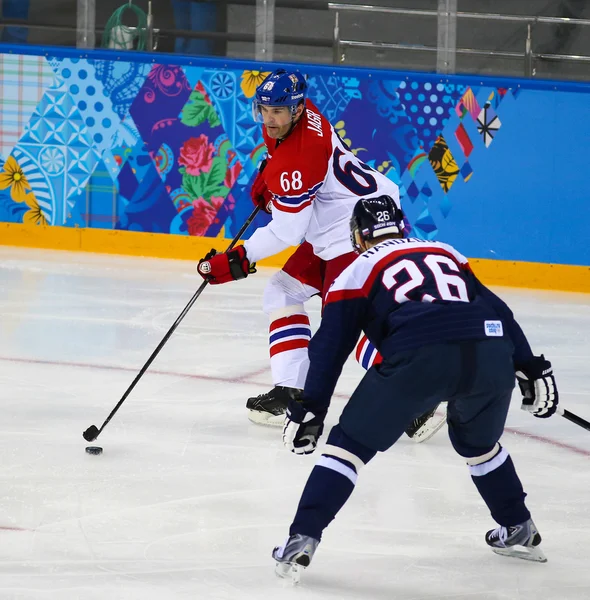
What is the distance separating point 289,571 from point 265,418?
147cm

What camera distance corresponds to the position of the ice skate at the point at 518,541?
9.07 feet

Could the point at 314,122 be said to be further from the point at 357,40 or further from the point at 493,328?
the point at 357,40

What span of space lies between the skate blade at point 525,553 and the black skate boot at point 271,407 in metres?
1.33

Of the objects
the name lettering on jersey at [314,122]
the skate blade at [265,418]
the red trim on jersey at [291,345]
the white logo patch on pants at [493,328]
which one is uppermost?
the name lettering on jersey at [314,122]

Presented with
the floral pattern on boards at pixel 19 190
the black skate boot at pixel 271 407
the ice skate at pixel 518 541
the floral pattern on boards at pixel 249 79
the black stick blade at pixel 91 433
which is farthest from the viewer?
the floral pattern on boards at pixel 19 190

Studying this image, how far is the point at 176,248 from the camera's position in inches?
308

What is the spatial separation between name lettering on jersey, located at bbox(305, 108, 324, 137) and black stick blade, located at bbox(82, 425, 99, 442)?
117cm

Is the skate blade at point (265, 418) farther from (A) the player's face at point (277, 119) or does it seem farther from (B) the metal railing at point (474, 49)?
(B) the metal railing at point (474, 49)

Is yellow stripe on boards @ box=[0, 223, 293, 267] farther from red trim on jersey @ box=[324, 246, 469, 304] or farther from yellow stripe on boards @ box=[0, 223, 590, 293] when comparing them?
red trim on jersey @ box=[324, 246, 469, 304]

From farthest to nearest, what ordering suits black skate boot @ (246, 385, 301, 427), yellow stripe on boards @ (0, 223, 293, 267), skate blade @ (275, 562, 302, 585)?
yellow stripe on boards @ (0, 223, 293, 267)
black skate boot @ (246, 385, 301, 427)
skate blade @ (275, 562, 302, 585)

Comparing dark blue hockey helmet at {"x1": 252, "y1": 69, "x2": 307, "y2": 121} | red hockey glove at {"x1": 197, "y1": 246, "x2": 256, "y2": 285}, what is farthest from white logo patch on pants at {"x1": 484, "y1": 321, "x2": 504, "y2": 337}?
dark blue hockey helmet at {"x1": 252, "y1": 69, "x2": 307, "y2": 121}

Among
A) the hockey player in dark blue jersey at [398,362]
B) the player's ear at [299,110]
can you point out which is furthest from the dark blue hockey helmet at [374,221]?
the player's ear at [299,110]

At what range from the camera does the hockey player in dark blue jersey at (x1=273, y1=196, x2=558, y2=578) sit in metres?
2.46

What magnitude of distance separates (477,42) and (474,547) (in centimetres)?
510
